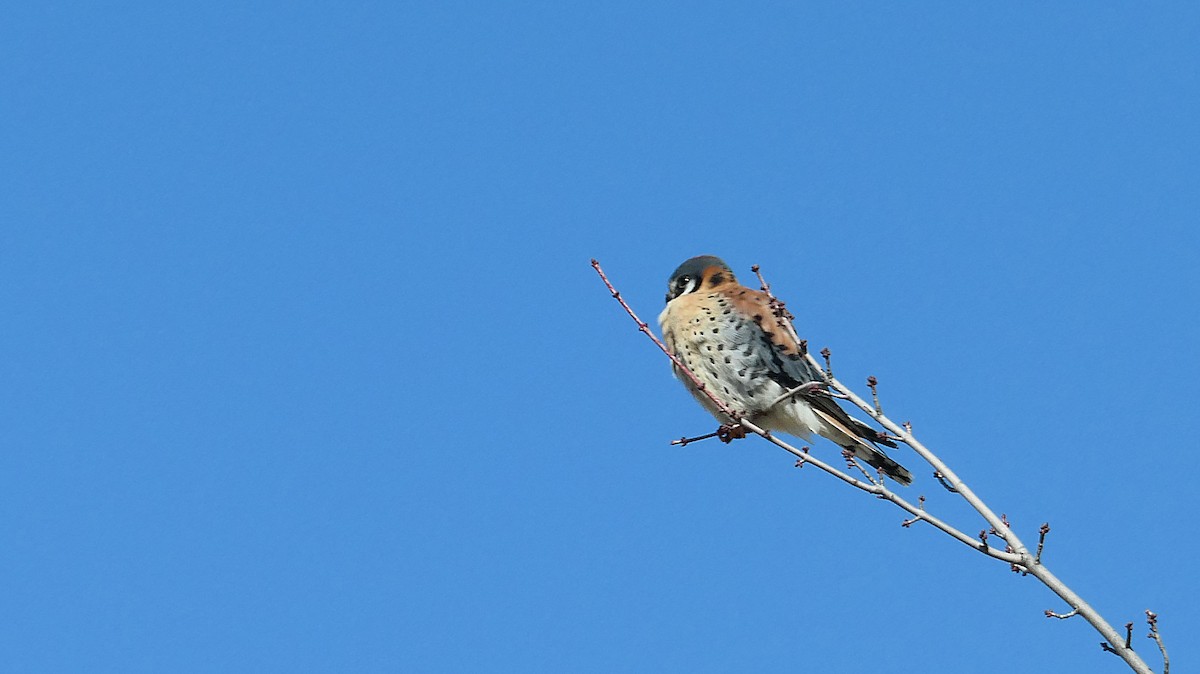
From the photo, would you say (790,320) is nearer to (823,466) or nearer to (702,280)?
(823,466)

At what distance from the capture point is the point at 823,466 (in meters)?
3.82

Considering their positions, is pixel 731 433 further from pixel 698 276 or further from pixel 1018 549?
pixel 1018 549

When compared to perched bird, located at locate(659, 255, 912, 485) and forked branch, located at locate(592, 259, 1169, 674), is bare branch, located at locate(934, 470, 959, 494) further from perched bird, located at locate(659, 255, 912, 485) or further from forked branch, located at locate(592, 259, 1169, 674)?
perched bird, located at locate(659, 255, 912, 485)

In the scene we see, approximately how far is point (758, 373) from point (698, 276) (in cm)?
86

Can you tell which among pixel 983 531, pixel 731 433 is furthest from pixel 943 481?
pixel 731 433

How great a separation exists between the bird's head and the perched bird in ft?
1.24

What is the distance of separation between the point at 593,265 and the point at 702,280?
8.87 ft

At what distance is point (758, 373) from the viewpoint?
6723 millimetres

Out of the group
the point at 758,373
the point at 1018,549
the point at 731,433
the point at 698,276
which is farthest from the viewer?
the point at 698,276

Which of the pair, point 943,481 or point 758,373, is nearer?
point 943,481

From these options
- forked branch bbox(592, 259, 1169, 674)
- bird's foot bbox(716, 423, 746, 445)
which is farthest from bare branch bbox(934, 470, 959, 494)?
bird's foot bbox(716, 423, 746, 445)

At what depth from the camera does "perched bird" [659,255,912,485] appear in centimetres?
670

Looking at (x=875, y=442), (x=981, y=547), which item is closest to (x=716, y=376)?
(x=875, y=442)

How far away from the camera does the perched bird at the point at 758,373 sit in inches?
264
